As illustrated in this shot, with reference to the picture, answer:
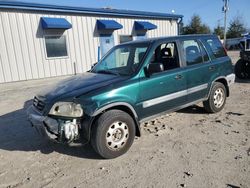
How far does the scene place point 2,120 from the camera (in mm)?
6457

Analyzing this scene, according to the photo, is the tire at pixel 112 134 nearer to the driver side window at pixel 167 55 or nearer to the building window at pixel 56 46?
the driver side window at pixel 167 55

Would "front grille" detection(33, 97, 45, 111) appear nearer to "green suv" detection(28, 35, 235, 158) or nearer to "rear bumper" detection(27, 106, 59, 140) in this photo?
"green suv" detection(28, 35, 235, 158)

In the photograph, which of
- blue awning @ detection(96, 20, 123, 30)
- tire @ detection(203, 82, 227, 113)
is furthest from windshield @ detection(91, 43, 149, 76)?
blue awning @ detection(96, 20, 123, 30)

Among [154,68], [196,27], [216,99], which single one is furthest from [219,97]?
[196,27]

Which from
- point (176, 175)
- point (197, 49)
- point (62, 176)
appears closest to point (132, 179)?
point (176, 175)

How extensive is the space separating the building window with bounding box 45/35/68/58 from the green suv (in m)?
8.27

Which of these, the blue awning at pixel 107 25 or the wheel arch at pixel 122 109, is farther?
the blue awning at pixel 107 25

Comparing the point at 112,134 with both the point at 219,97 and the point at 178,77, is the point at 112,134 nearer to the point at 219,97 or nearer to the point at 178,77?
the point at 178,77

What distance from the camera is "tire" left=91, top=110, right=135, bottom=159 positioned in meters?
3.85

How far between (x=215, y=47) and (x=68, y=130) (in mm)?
3993

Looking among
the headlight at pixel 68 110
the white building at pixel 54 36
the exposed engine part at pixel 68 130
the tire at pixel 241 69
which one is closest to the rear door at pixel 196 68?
the headlight at pixel 68 110

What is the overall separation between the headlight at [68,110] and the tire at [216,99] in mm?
3223

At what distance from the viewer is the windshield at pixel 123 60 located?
469cm

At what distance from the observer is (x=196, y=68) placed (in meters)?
5.30
